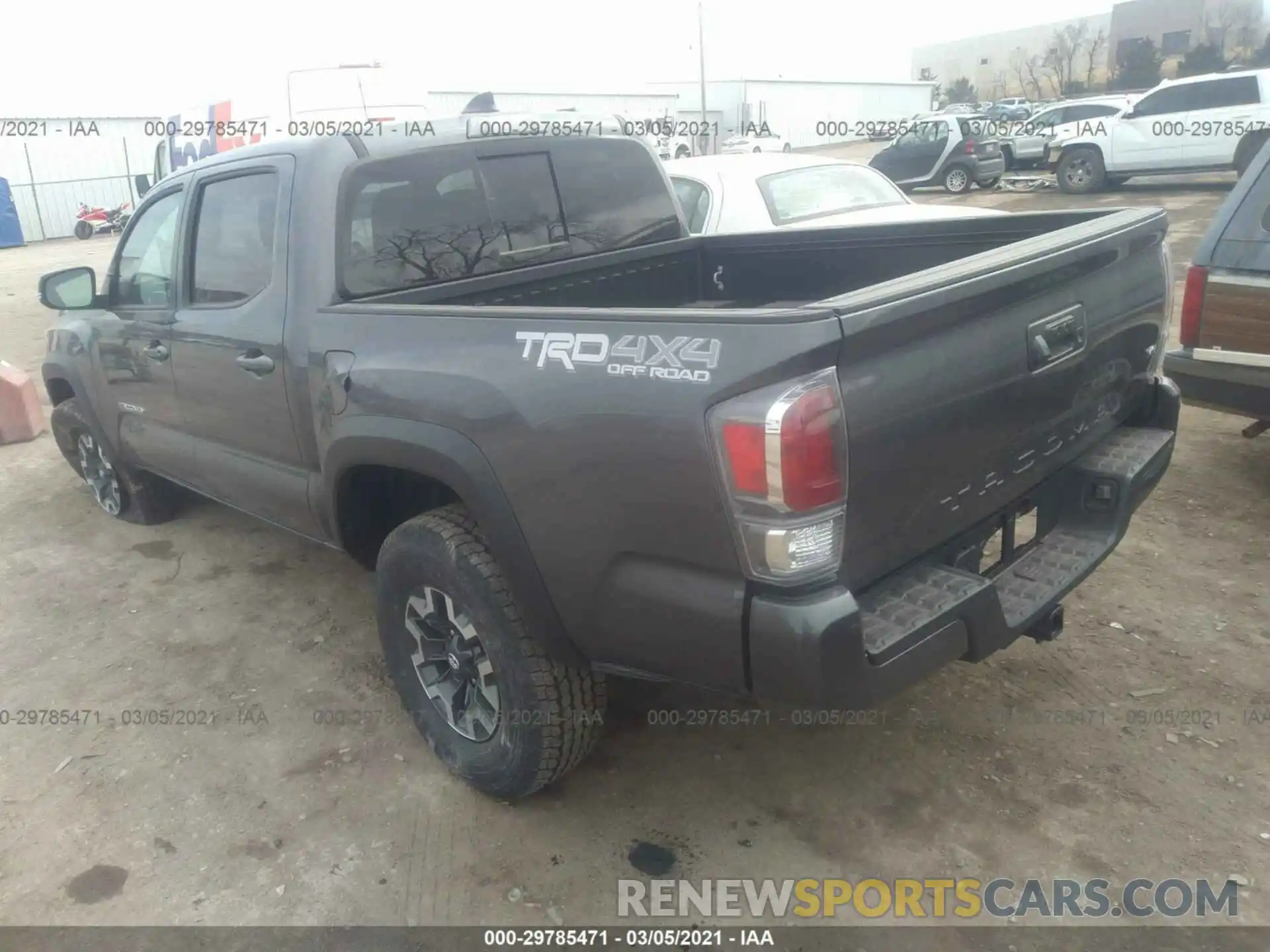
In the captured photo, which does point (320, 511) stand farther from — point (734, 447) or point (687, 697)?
point (734, 447)

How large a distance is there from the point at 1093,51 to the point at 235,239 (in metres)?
86.9

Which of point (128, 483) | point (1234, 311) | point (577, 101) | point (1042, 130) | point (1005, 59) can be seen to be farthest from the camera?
point (1005, 59)

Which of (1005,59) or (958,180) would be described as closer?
(958,180)

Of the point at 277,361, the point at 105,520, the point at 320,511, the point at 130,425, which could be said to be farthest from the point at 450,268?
the point at 105,520

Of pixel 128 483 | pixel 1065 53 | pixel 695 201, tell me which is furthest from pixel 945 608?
pixel 1065 53

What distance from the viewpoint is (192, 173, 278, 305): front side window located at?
11.1 ft

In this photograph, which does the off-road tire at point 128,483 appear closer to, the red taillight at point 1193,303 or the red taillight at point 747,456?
the red taillight at point 747,456

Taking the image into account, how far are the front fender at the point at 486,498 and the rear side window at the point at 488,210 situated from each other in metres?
0.69

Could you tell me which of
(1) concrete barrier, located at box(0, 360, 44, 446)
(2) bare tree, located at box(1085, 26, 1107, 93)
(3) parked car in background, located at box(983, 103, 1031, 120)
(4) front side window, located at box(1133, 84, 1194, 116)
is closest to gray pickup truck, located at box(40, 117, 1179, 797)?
(1) concrete barrier, located at box(0, 360, 44, 446)

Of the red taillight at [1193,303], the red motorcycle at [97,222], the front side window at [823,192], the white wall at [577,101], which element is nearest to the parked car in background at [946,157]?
the white wall at [577,101]

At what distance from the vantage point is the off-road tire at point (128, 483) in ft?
16.5

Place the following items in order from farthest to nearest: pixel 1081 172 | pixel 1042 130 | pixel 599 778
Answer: pixel 1042 130 → pixel 1081 172 → pixel 599 778

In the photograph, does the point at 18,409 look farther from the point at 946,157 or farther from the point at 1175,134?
the point at 1175,134

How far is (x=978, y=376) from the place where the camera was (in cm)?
231
